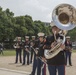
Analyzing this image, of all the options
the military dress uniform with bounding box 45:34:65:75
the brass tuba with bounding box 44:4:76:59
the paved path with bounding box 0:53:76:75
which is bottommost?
the paved path with bounding box 0:53:76:75

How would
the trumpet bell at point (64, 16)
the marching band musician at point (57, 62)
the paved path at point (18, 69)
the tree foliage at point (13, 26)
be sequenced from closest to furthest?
1. the trumpet bell at point (64, 16)
2. the marching band musician at point (57, 62)
3. the paved path at point (18, 69)
4. the tree foliage at point (13, 26)

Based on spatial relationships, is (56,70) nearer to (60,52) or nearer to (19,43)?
(60,52)

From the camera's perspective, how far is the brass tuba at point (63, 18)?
6147 mm

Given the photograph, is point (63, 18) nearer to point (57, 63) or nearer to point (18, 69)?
point (57, 63)

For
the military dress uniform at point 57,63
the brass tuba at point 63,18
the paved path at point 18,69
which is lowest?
the paved path at point 18,69

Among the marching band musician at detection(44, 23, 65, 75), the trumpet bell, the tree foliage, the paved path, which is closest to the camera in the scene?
the trumpet bell

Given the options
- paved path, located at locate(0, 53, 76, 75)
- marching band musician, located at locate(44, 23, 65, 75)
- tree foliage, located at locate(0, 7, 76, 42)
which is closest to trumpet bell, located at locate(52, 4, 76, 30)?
marching band musician, located at locate(44, 23, 65, 75)

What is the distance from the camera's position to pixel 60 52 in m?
6.42

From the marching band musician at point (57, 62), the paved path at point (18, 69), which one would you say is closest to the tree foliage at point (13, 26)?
the paved path at point (18, 69)

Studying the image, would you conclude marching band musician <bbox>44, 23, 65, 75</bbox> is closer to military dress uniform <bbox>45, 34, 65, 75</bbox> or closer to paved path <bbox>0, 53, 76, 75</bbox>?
military dress uniform <bbox>45, 34, 65, 75</bbox>

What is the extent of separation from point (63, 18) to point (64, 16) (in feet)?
0.16

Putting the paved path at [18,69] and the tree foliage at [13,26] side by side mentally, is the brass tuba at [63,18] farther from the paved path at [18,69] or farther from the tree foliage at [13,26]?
the tree foliage at [13,26]

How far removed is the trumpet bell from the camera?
6.14 metres

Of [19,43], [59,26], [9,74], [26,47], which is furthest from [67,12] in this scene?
[19,43]
